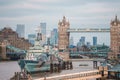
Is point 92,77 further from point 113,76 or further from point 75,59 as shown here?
point 75,59

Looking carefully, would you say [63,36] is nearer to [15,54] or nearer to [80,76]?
[15,54]

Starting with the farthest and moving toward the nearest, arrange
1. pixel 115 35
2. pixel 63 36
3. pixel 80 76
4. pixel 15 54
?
pixel 63 36, pixel 115 35, pixel 15 54, pixel 80 76

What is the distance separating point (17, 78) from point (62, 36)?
357 feet

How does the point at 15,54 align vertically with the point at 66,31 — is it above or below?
below

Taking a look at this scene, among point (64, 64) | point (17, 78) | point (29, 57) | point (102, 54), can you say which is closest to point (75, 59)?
point (102, 54)

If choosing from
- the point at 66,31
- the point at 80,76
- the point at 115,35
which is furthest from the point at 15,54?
the point at 80,76

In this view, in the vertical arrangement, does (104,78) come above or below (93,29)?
below

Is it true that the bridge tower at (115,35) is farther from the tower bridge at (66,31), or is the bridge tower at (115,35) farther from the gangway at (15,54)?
the gangway at (15,54)

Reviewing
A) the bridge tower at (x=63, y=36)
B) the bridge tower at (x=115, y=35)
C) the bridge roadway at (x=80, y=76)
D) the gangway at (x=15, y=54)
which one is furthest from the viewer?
the bridge tower at (x=63, y=36)

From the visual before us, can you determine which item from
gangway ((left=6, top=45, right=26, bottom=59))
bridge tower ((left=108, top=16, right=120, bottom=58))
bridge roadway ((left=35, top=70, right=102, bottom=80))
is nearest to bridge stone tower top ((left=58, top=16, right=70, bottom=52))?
bridge tower ((left=108, top=16, right=120, bottom=58))

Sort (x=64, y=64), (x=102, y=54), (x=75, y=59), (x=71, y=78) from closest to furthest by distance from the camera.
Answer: (x=71, y=78), (x=64, y=64), (x=75, y=59), (x=102, y=54)

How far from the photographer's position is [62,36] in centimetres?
16500

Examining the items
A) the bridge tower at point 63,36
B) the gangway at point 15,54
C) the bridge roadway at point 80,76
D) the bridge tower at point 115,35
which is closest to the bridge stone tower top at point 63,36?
the bridge tower at point 63,36

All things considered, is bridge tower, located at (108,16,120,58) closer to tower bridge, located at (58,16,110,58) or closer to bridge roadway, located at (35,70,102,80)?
tower bridge, located at (58,16,110,58)
